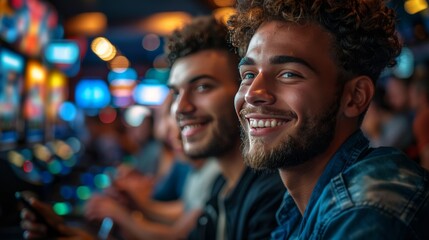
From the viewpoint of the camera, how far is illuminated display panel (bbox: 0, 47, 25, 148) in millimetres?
3496

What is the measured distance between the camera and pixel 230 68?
2148 mm

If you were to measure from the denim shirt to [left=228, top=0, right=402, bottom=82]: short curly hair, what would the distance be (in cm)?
26

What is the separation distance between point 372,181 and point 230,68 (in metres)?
1.18

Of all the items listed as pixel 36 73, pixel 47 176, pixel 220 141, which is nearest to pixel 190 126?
pixel 220 141

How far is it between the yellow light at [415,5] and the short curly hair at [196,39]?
105 inches

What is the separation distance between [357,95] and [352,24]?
7.1 inches

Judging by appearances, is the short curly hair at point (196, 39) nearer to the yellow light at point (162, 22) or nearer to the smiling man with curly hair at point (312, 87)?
the smiling man with curly hair at point (312, 87)

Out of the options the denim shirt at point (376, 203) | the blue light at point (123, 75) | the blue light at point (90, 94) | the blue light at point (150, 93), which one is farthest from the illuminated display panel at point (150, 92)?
the denim shirt at point (376, 203)

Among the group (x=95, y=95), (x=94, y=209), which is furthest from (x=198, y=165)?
(x=95, y=95)

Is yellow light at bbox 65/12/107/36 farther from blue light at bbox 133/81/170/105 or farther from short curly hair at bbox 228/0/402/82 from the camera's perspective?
short curly hair at bbox 228/0/402/82

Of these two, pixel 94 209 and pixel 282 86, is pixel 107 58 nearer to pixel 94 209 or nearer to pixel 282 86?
pixel 94 209

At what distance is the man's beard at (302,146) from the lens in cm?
127

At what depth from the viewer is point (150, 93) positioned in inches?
544

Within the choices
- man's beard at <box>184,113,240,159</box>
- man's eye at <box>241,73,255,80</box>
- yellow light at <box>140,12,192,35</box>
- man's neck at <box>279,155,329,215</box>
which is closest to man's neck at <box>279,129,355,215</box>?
man's neck at <box>279,155,329,215</box>
